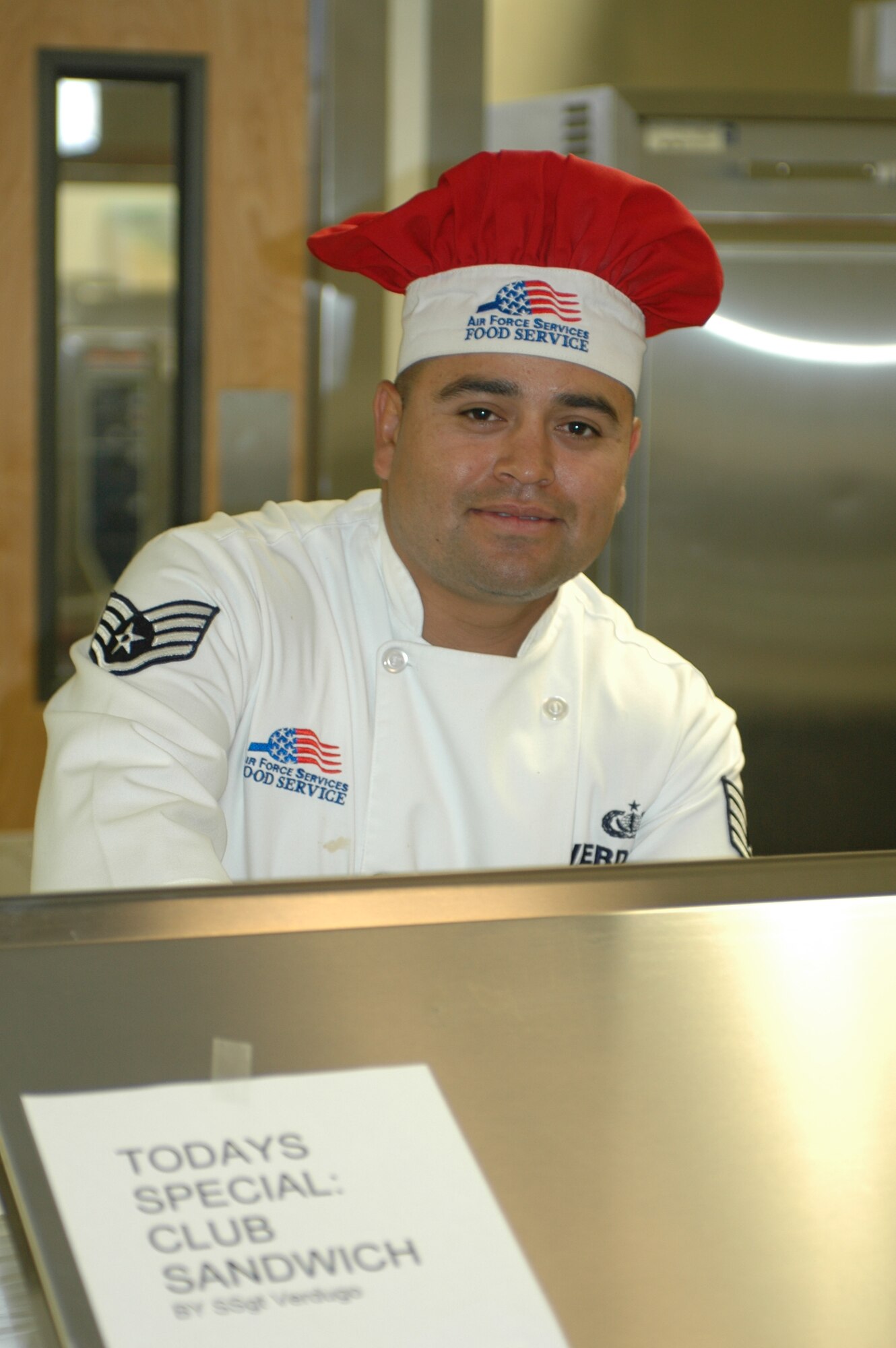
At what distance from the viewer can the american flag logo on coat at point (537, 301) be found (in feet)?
3.89

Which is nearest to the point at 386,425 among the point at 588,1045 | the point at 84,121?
the point at 588,1045

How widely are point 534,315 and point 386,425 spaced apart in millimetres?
219

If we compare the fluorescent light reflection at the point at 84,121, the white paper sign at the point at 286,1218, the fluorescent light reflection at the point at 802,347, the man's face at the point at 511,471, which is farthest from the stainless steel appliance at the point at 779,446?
the fluorescent light reflection at the point at 84,121

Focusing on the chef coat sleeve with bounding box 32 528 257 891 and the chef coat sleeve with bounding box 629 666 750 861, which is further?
the chef coat sleeve with bounding box 629 666 750 861

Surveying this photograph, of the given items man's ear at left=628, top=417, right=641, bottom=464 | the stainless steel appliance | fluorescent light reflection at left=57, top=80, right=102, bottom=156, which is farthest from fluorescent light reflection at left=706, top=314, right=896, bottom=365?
fluorescent light reflection at left=57, top=80, right=102, bottom=156

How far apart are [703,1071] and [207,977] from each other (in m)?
0.17

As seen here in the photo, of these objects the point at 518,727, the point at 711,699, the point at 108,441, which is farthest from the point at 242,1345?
the point at 108,441

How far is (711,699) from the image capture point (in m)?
1.34

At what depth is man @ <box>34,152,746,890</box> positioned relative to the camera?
3.79 feet

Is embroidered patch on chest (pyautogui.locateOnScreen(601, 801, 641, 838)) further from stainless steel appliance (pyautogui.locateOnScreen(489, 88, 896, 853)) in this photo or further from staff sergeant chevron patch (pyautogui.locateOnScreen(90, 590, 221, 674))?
stainless steel appliance (pyautogui.locateOnScreen(489, 88, 896, 853))

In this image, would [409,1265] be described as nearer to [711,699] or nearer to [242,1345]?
[242,1345]

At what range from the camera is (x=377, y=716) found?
120cm

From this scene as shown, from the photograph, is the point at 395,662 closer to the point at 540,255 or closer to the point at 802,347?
the point at 540,255

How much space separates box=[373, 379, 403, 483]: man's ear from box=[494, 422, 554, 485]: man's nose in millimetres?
153
